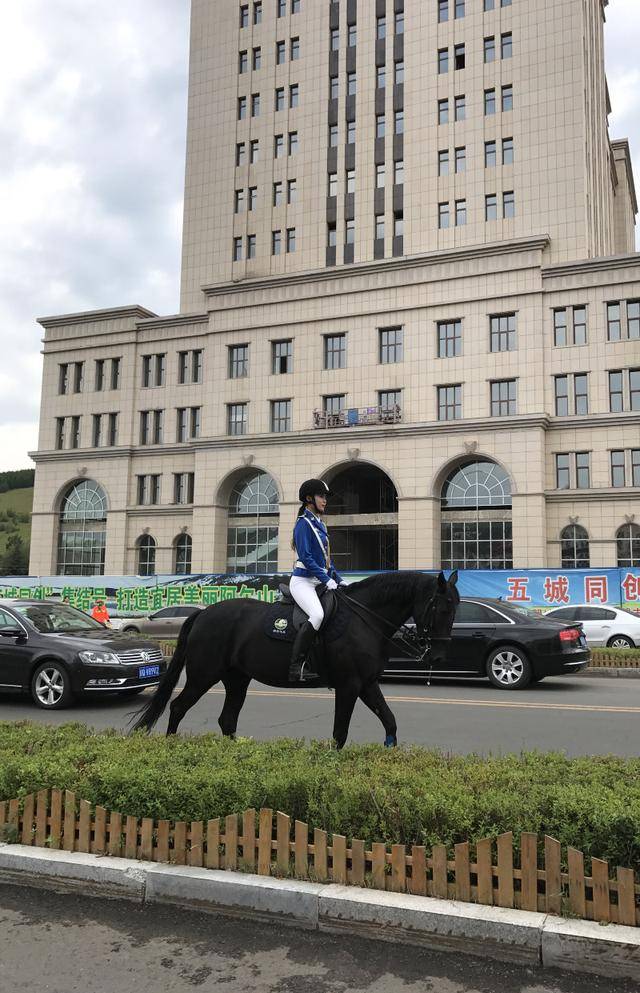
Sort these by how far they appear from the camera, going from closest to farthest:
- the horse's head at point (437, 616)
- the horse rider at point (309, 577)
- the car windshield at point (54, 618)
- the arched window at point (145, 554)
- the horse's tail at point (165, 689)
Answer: the horse rider at point (309, 577), the horse's head at point (437, 616), the horse's tail at point (165, 689), the car windshield at point (54, 618), the arched window at point (145, 554)

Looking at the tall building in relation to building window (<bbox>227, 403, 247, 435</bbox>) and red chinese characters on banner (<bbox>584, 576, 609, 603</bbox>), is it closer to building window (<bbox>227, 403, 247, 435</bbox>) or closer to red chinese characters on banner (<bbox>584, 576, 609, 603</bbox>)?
building window (<bbox>227, 403, 247, 435</bbox>)

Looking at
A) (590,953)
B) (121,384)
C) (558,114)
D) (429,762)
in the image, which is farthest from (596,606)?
(121,384)

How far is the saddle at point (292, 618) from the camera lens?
6.70 m

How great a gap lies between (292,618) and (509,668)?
7.64 m

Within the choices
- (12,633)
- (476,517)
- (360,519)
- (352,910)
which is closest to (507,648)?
(12,633)

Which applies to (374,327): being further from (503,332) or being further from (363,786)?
(363,786)

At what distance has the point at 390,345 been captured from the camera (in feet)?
144

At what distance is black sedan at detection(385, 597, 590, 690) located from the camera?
13266mm

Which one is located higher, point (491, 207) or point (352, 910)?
point (491, 207)

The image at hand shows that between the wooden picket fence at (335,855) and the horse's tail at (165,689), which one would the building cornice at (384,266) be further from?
the wooden picket fence at (335,855)

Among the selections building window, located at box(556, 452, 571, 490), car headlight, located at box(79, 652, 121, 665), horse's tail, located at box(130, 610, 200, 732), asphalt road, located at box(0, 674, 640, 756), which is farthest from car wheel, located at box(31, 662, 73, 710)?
building window, located at box(556, 452, 571, 490)

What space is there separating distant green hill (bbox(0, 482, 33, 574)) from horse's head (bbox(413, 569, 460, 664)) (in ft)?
289

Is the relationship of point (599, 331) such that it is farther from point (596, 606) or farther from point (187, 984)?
point (187, 984)

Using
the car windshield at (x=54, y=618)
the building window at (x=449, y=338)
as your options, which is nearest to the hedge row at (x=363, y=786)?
the car windshield at (x=54, y=618)
